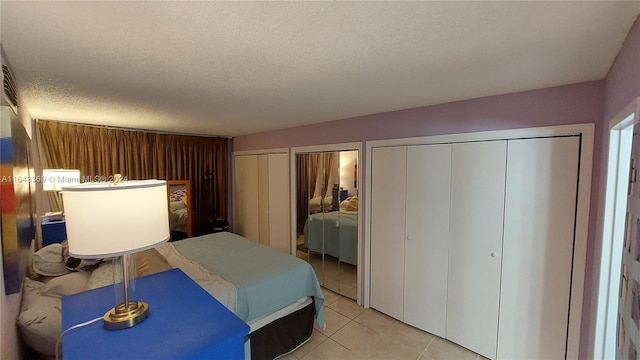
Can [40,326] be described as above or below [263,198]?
below

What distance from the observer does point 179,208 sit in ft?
14.9

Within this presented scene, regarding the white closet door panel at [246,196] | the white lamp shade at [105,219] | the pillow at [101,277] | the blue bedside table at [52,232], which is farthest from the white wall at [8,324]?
the white closet door panel at [246,196]

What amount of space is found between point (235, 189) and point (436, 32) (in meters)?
4.61

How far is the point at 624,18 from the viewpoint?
41.5 inches

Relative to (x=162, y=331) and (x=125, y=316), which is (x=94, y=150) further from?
(x=162, y=331)

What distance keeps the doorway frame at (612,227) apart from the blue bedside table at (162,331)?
6.44ft

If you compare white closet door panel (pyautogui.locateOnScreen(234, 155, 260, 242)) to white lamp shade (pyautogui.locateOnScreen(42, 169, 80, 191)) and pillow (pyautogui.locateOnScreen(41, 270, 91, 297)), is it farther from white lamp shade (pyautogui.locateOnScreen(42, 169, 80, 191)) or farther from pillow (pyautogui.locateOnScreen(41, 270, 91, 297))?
pillow (pyautogui.locateOnScreen(41, 270, 91, 297))

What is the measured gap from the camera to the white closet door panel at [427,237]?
2477mm

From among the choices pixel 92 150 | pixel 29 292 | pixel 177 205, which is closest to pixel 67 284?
pixel 29 292

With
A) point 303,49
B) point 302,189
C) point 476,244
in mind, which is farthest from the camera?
point 302,189

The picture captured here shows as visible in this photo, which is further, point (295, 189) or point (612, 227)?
point (295, 189)

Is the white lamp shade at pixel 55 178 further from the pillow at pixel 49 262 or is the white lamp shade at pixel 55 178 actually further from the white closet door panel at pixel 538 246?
the white closet door panel at pixel 538 246

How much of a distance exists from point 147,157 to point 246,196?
168cm

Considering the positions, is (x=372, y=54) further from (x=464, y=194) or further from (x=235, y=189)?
(x=235, y=189)
